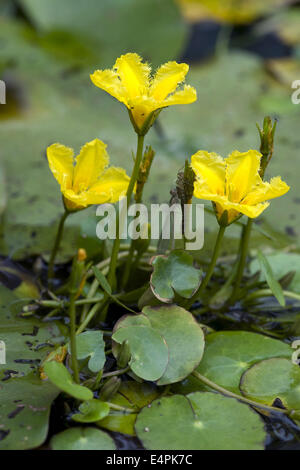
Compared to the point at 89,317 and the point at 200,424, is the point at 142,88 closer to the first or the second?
the point at 89,317

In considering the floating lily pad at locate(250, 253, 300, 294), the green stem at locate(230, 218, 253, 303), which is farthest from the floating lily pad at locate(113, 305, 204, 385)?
the floating lily pad at locate(250, 253, 300, 294)

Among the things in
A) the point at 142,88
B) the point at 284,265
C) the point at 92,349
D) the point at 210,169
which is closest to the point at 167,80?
the point at 142,88

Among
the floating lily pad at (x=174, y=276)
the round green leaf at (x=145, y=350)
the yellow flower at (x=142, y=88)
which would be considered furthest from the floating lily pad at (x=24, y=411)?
the yellow flower at (x=142, y=88)

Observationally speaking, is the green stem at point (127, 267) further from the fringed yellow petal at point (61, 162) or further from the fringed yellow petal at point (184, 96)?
the fringed yellow petal at point (184, 96)

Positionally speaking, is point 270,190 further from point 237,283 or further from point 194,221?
point 194,221

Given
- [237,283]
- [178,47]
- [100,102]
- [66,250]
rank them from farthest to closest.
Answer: [178,47] < [100,102] < [66,250] < [237,283]

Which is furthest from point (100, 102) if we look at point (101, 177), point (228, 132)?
point (101, 177)
